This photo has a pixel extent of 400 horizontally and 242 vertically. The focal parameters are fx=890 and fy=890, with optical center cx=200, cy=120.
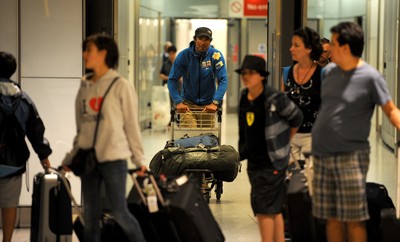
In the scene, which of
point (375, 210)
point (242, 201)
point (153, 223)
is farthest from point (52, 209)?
point (242, 201)

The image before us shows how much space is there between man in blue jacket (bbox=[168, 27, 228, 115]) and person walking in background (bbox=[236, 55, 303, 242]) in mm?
2915

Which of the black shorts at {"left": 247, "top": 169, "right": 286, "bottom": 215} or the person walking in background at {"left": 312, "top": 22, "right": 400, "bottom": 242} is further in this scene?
the black shorts at {"left": 247, "top": 169, "right": 286, "bottom": 215}

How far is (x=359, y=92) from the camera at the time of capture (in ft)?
Result: 20.2

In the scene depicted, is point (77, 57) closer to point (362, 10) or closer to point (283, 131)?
point (283, 131)

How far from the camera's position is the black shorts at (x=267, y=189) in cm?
646

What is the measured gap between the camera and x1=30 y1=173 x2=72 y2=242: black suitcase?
685 centimetres

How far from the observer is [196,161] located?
9.02 metres

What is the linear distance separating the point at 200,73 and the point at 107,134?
3.58 metres

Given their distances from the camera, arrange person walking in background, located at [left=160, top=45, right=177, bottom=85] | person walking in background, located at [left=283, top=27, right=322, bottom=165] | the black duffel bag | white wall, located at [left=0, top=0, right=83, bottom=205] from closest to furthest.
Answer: person walking in background, located at [left=283, top=27, right=322, bottom=165], white wall, located at [left=0, top=0, right=83, bottom=205], the black duffel bag, person walking in background, located at [left=160, top=45, right=177, bottom=85]

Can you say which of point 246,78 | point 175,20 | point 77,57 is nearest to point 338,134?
point 246,78

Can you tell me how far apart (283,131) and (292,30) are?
209cm

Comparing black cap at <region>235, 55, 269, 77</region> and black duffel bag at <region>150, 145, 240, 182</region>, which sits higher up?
black cap at <region>235, 55, 269, 77</region>

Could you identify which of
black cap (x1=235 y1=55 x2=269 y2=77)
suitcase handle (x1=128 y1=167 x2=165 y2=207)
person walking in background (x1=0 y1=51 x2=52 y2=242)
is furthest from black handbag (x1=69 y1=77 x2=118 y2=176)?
black cap (x1=235 y1=55 x2=269 y2=77)

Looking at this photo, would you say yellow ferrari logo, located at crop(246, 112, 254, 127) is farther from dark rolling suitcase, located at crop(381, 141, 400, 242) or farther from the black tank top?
dark rolling suitcase, located at crop(381, 141, 400, 242)
